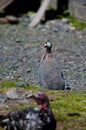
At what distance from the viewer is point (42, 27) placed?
19.7 m

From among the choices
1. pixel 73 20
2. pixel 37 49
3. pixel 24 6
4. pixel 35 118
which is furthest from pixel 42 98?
pixel 24 6

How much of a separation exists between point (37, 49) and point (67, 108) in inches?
286

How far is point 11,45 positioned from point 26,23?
3.54 meters

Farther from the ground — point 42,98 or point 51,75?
point 42,98

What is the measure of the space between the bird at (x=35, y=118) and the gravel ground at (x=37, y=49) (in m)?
A: 3.48

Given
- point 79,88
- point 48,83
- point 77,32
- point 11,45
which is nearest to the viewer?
point 48,83

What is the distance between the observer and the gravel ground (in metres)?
12.8

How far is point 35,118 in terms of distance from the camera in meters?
7.90

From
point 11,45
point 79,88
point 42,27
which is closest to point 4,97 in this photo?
point 79,88

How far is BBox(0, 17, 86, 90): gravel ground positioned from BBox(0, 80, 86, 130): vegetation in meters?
1.62

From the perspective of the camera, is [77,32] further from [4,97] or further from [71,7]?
[4,97]

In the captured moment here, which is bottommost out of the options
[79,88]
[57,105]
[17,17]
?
[17,17]

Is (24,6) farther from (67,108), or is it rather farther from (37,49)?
(67,108)

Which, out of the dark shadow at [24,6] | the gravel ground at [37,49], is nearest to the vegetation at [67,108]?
the gravel ground at [37,49]
